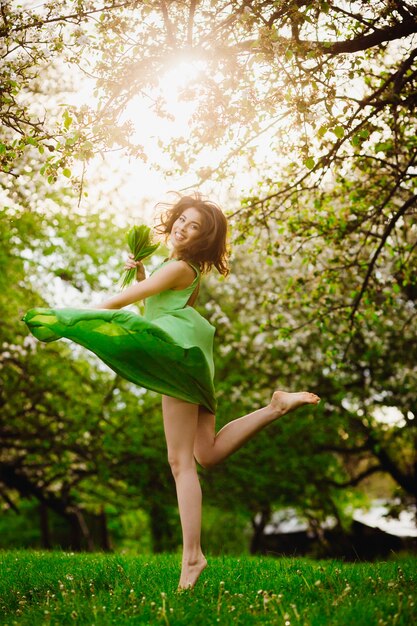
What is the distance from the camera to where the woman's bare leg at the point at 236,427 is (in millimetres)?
4547

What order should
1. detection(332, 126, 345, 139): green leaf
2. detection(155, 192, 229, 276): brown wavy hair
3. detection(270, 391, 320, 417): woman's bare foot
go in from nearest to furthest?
detection(270, 391, 320, 417): woman's bare foot, detection(155, 192, 229, 276): brown wavy hair, detection(332, 126, 345, 139): green leaf

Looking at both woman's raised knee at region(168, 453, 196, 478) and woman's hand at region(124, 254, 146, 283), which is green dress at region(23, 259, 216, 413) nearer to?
woman's raised knee at region(168, 453, 196, 478)

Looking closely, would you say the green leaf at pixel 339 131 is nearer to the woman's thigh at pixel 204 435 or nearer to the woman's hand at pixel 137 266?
the woman's hand at pixel 137 266

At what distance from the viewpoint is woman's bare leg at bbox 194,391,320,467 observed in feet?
14.9

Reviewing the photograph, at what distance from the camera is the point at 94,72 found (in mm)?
5840

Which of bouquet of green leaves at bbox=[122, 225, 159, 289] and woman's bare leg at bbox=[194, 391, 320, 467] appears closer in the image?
woman's bare leg at bbox=[194, 391, 320, 467]

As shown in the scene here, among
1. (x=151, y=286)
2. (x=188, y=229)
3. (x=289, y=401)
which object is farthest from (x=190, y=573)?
(x=188, y=229)

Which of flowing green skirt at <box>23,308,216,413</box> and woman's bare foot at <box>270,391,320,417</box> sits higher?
flowing green skirt at <box>23,308,216,413</box>

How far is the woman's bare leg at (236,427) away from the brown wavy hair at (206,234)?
1.06 meters

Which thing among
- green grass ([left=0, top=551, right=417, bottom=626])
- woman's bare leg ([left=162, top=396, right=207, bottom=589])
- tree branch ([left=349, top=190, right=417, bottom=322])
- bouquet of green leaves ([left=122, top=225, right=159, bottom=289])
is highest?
tree branch ([left=349, top=190, right=417, bottom=322])

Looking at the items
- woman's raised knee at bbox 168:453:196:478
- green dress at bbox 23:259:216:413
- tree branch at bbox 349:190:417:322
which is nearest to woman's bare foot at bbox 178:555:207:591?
woman's raised knee at bbox 168:453:196:478

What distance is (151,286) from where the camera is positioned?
4.62 metres

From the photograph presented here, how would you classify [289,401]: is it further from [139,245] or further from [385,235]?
[385,235]

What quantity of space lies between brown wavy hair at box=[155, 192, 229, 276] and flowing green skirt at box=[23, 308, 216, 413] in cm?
74
